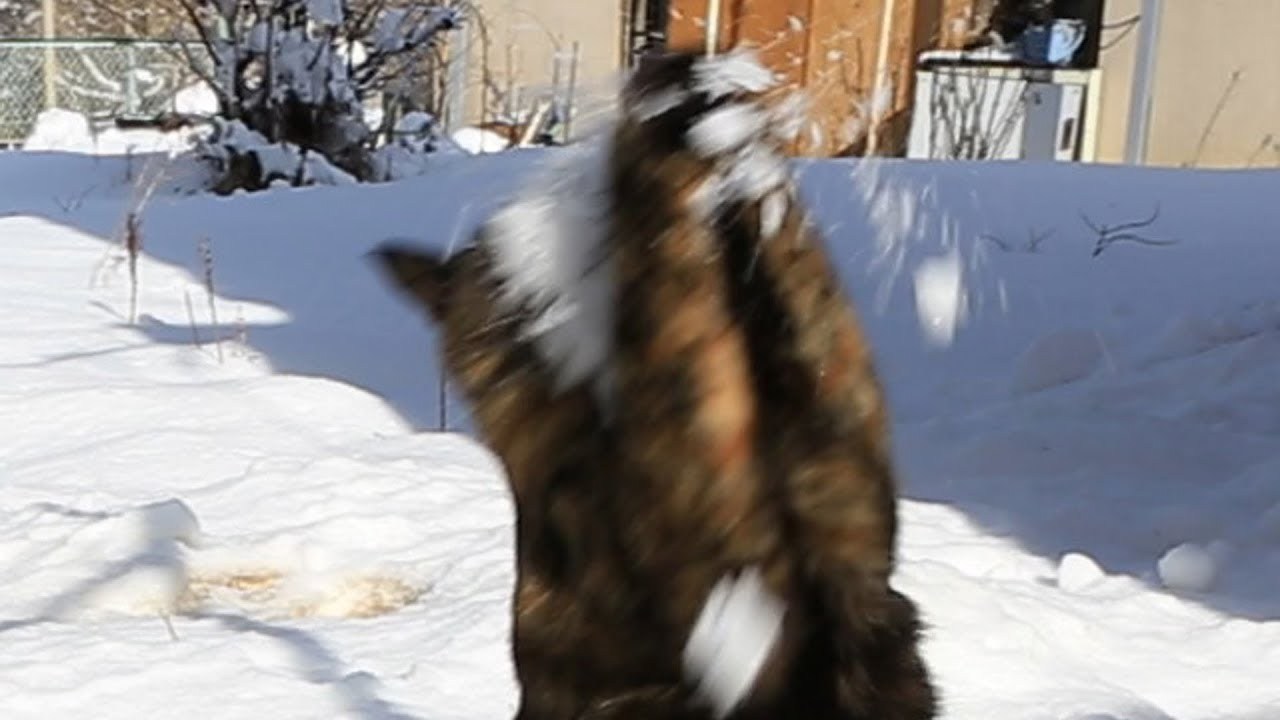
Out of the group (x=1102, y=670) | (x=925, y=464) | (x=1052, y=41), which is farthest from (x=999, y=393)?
(x=1052, y=41)

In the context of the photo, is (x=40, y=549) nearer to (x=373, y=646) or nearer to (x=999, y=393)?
(x=373, y=646)

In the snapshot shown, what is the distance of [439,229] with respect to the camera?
5.70 meters

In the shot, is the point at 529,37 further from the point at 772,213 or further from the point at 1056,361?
the point at 772,213

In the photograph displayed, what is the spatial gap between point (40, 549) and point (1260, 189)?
4.48m

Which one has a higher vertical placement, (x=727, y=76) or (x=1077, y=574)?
(x=727, y=76)

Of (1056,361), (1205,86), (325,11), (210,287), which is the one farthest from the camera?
(1205,86)

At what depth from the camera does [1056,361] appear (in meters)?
4.34

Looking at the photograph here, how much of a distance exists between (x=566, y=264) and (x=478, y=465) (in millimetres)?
2749

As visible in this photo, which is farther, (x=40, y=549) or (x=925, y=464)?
(x=925, y=464)

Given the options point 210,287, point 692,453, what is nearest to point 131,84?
point 210,287

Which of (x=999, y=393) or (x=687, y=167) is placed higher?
(x=687, y=167)

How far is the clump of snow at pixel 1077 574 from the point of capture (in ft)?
10.1

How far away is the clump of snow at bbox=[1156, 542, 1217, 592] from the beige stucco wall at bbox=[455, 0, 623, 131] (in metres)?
7.64

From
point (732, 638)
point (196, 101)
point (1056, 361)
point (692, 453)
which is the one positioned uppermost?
point (692, 453)
